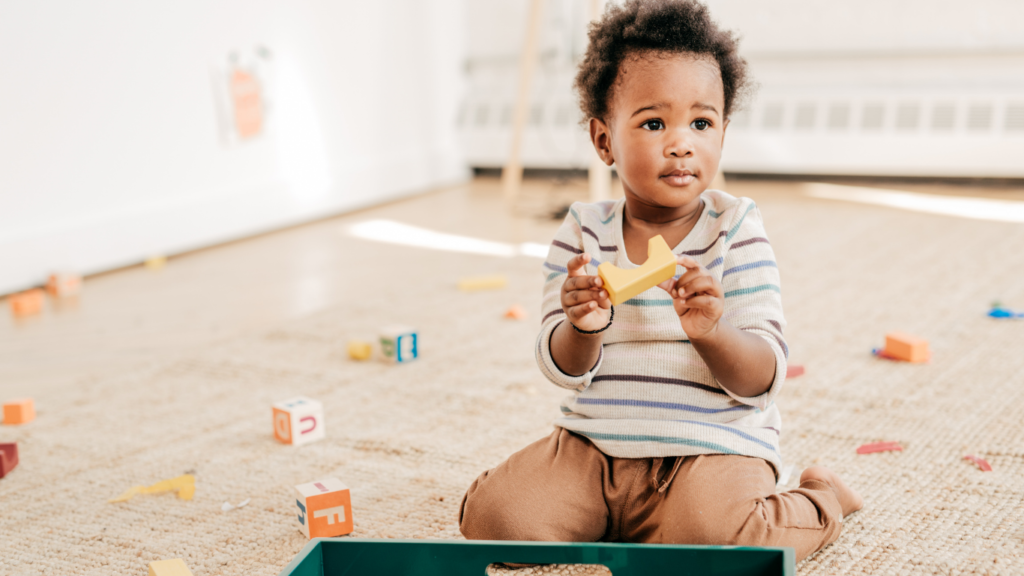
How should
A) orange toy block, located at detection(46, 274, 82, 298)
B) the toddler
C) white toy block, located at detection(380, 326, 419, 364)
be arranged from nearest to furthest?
the toddler, white toy block, located at detection(380, 326, 419, 364), orange toy block, located at detection(46, 274, 82, 298)

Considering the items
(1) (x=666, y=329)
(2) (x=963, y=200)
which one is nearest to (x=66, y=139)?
(1) (x=666, y=329)

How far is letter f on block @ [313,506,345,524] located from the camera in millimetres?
834

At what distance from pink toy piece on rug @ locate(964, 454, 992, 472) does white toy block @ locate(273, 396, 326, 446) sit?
0.72 meters

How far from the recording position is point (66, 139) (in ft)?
6.60

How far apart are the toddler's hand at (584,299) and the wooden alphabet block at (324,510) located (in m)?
0.29

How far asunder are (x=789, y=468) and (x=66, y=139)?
1.75m

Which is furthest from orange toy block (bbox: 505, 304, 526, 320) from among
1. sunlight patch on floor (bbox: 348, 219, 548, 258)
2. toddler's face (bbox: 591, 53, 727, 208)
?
toddler's face (bbox: 591, 53, 727, 208)

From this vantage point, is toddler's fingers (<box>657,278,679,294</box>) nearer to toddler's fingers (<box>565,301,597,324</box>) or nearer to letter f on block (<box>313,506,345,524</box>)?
toddler's fingers (<box>565,301,597,324</box>)

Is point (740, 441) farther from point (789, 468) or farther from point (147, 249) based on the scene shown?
point (147, 249)

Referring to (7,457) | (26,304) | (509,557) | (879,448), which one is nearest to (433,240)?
(26,304)

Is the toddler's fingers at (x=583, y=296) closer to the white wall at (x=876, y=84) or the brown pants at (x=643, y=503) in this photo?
the brown pants at (x=643, y=503)

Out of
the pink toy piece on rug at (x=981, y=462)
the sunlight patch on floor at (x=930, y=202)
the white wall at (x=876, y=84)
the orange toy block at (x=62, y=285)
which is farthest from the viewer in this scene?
the white wall at (x=876, y=84)

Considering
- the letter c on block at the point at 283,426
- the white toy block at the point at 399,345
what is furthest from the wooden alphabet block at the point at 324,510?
the white toy block at the point at 399,345

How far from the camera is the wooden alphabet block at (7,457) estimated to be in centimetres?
102
